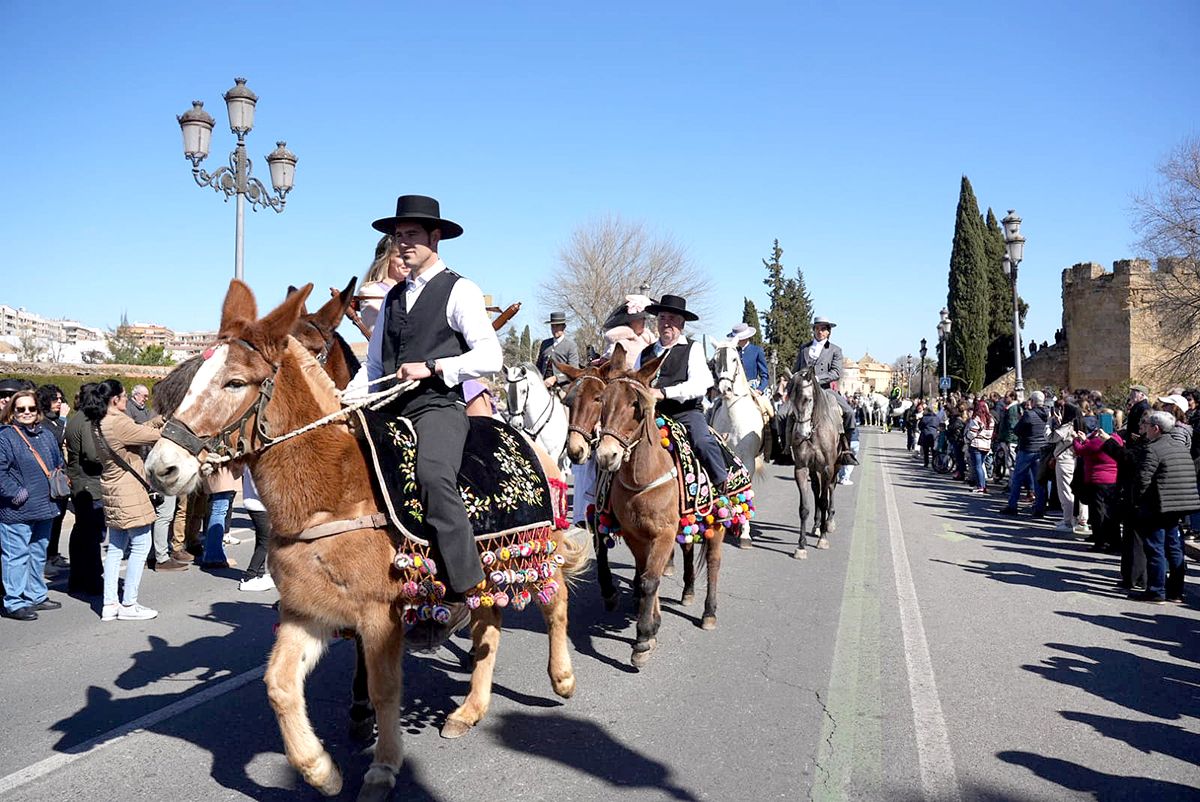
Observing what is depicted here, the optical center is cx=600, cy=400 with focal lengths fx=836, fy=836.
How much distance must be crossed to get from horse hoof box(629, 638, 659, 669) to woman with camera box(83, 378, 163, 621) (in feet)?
15.0

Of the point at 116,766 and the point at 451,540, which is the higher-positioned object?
the point at 451,540

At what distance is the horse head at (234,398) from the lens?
3408 millimetres

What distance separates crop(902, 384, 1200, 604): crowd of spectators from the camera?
8594 mm

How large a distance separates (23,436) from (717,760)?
712 centimetres

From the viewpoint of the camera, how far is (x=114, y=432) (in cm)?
813

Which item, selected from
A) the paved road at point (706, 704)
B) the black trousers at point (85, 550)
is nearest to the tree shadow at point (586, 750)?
the paved road at point (706, 704)

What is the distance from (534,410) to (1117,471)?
7.66 metres

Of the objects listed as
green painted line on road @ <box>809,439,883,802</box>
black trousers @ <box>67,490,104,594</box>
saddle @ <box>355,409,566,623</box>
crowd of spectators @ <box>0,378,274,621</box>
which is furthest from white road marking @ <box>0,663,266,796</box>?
black trousers @ <box>67,490,104,594</box>

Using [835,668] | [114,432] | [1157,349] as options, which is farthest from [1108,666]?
[1157,349]

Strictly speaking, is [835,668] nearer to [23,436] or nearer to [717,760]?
[717,760]

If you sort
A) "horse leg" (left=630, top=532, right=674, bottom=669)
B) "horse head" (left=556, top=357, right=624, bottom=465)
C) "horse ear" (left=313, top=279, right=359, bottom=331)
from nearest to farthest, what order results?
"horse ear" (left=313, top=279, right=359, bottom=331)
"horse head" (left=556, top=357, right=624, bottom=465)
"horse leg" (left=630, top=532, right=674, bottom=669)

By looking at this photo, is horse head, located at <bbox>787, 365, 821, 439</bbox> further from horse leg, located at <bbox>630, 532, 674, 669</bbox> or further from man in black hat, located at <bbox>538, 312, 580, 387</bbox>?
horse leg, located at <bbox>630, 532, 674, 669</bbox>

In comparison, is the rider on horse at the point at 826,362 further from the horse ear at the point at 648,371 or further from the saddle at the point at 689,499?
the horse ear at the point at 648,371

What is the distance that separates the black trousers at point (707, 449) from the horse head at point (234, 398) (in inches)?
162
